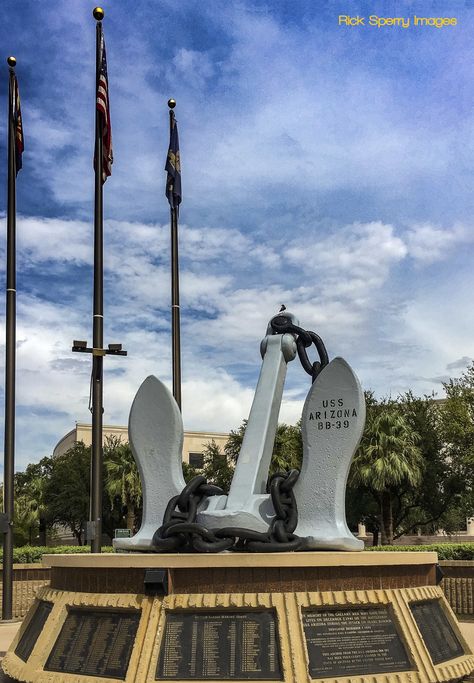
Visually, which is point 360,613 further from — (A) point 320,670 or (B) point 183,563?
(B) point 183,563

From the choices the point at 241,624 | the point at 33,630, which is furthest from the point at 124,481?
the point at 241,624

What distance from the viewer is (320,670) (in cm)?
595

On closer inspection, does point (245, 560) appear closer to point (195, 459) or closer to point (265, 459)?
point (265, 459)

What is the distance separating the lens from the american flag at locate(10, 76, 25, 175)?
15391mm

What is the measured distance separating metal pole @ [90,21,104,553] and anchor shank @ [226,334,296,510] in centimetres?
424

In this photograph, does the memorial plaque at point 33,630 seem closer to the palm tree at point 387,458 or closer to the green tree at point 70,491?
Answer: the palm tree at point 387,458

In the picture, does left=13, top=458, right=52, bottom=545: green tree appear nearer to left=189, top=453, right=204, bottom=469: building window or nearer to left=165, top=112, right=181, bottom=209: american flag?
left=189, top=453, right=204, bottom=469: building window

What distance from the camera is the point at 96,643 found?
252 inches

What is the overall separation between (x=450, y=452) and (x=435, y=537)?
1544cm

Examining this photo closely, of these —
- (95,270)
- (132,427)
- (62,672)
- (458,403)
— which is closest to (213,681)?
(62,672)

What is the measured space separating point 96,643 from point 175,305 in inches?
345

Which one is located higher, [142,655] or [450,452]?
[450,452]

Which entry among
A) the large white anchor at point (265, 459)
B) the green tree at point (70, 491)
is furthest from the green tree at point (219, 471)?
the large white anchor at point (265, 459)

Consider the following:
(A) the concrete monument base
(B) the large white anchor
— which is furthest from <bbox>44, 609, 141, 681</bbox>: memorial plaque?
(B) the large white anchor
